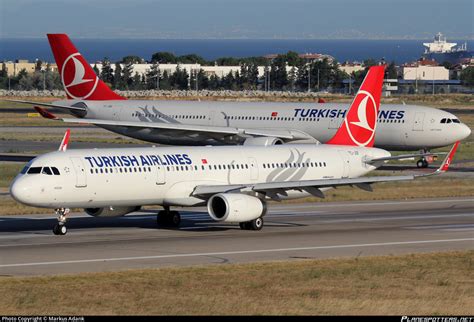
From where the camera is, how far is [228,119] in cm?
7138

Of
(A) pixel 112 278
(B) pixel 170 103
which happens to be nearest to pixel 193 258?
(A) pixel 112 278

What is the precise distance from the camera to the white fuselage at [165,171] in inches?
1487

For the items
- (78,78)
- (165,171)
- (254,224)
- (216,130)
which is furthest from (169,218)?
(78,78)

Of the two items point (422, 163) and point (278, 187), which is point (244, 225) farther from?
point (422, 163)

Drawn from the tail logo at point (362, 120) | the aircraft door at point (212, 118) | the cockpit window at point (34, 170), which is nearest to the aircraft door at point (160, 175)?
Answer: the cockpit window at point (34, 170)

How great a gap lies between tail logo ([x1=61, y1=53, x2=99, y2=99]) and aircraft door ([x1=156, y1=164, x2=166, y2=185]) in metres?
34.9

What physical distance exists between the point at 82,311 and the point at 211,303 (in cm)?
302

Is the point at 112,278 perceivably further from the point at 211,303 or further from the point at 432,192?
the point at 432,192

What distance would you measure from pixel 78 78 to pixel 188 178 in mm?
34659

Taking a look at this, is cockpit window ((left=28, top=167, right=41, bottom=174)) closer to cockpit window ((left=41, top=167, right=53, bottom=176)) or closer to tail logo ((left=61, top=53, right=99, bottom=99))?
cockpit window ((left=41, top=167, right=53, bottom=176))

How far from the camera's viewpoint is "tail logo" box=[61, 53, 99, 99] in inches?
2913

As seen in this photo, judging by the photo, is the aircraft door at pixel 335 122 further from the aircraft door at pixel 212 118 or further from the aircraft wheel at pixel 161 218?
the aircraft wheel at pixel 161 218

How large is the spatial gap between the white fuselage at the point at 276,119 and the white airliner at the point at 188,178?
67.4 feet

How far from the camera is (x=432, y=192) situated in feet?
186
